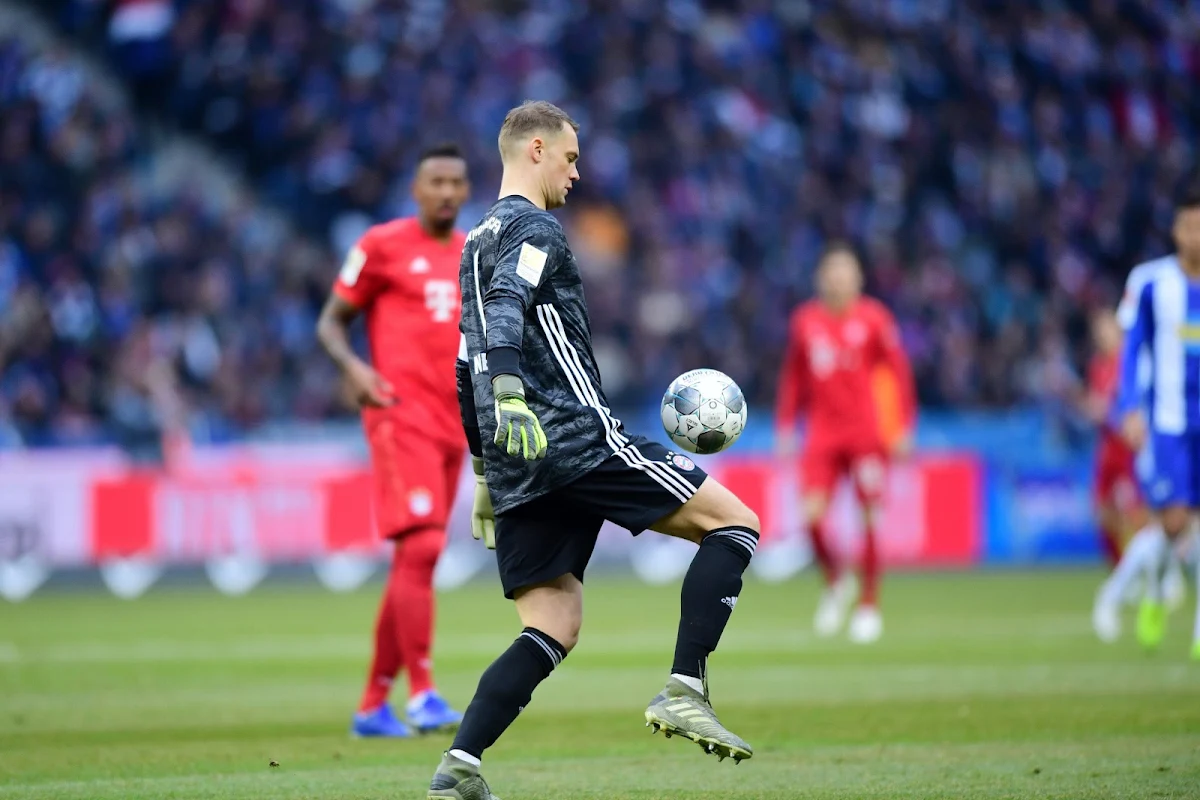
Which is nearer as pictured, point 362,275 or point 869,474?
point 362,275

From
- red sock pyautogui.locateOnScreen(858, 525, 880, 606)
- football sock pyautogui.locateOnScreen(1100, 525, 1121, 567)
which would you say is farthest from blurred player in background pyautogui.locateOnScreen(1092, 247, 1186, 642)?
red sock pyautogui.locateOnScreen(858, 525, 880, 606)

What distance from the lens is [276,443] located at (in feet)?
67.0

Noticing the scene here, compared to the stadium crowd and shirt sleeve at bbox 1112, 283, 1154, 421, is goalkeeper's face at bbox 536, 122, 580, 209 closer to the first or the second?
shirt sleeve at bbox 1112, 283, 1154, 421

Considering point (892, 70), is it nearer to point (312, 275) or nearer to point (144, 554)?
point (312, 275)

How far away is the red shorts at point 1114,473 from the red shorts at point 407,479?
999 centimetres

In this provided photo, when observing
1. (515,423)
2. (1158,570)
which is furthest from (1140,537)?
(515,423)

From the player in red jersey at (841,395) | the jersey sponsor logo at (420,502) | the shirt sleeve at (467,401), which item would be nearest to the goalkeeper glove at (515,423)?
the shirt sleeve at (467,401)

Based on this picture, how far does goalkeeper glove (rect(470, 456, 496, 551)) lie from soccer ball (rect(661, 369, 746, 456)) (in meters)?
0.67

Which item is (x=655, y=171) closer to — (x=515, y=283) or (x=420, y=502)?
(x=420, y=502)

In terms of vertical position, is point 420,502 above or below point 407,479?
below

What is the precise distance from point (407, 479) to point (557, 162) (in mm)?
2859

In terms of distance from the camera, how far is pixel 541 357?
220 inches

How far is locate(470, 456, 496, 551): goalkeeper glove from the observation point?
5.95 m

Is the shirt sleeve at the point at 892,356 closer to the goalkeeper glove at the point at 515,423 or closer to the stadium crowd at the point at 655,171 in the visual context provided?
the stadium crowd at the point at 655,171
